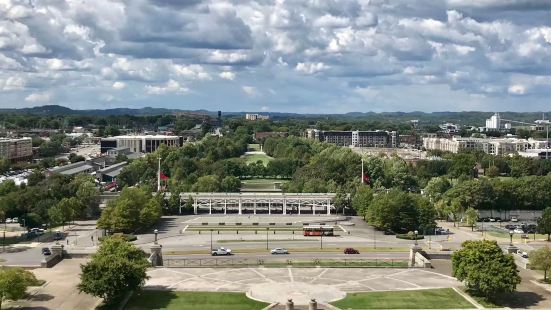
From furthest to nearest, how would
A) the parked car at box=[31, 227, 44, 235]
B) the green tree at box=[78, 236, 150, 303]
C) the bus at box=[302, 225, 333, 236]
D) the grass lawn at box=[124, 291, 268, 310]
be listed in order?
the bus at box=[302, 225, 333, 236], the parked car at box=[31, 227, 44, 235], the grass lawn at box=[124, 291, 268, 310], the green tree at box=[78, 236, 150, 303]

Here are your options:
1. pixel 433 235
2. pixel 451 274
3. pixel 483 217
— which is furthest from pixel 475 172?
pixel 451 274

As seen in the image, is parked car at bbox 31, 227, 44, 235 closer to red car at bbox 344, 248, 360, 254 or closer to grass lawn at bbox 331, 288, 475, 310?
red car at bbox 344, 248, 360, 254

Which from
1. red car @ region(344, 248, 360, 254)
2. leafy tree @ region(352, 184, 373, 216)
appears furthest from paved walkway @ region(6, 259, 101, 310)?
leafy tree @ region(352, 184, 373, 216)

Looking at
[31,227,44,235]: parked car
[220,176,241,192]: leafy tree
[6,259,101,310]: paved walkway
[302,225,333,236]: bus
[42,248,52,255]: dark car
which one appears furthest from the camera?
[220,176,241,192]: leafy tree

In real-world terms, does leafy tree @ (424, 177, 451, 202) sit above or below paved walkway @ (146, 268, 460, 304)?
above

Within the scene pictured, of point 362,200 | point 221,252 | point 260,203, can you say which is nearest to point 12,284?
point 221,252

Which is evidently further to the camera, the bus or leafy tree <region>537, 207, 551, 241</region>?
the bus

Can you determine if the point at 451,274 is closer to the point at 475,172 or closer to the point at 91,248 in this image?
the point at 91,248

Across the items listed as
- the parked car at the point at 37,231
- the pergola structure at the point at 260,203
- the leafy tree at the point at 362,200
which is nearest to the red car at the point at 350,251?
the leafy tree at the point at 362,200
